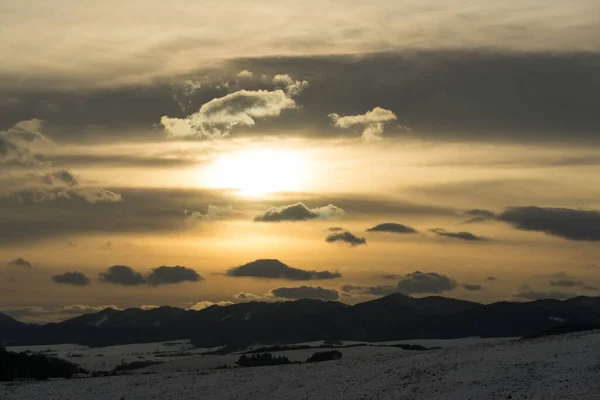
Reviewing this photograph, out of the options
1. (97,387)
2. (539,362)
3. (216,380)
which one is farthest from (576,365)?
(97,387)

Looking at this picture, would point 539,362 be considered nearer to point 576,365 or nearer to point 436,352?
point 576,365

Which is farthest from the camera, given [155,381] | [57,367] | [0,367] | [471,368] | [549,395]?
[57,367]

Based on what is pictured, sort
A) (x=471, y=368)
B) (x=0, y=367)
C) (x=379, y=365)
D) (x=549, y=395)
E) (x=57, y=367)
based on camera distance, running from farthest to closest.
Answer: (x=57, y=367)
(x=0, y=367)
(x=379, y=365)
(x=471, y=368)
(x=549, y=395)

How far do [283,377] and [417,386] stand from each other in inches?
785

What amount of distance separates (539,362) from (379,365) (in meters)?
19.1

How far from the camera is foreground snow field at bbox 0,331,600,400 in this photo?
6744 centimetres

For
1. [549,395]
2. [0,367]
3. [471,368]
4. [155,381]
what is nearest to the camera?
[549,395]

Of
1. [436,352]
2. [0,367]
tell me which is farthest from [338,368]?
[0,367]

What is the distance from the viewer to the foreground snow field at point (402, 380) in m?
67.4

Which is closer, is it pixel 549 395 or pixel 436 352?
pixel 549 395

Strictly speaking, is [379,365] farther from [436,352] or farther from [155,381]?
[155,381]

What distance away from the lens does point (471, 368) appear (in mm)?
76375

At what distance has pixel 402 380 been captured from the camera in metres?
77.1

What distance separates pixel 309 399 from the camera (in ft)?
253
